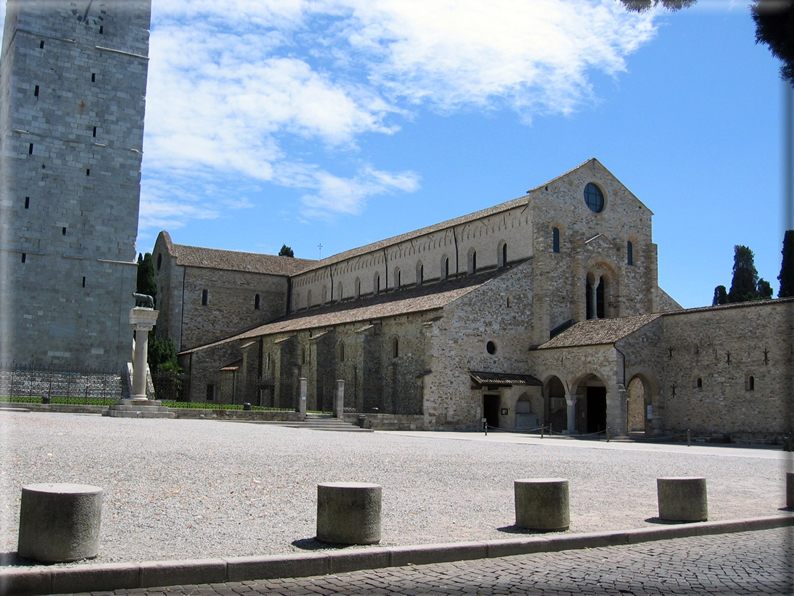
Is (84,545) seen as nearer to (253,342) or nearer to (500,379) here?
(500,379)

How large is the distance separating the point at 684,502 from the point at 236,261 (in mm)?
54398

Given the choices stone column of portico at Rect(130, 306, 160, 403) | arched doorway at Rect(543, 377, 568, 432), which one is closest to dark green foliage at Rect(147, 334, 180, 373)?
stone column of portico at Rect(130, 306, 160, 403)

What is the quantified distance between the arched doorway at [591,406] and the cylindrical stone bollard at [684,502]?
2804 centimetres

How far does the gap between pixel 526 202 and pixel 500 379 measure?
997 cm

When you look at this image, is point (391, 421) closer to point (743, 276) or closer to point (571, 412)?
point (571, 412)

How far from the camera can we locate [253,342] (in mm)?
52938

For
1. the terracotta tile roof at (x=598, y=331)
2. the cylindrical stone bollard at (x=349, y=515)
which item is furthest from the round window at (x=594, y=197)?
the cylindrical stone bollard at (x=349, y=515)

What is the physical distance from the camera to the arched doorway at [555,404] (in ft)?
129

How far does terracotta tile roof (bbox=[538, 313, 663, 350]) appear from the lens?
1395 inches

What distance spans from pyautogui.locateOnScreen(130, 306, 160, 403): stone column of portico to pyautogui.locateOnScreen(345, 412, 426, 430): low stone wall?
962cm

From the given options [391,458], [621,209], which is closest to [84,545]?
[391,458]

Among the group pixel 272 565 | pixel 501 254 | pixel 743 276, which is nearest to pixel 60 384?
pixel 501 254

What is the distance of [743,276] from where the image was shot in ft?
185

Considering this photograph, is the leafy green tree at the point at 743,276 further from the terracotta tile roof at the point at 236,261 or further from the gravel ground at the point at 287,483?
the gravel ground at the point at 287,483
